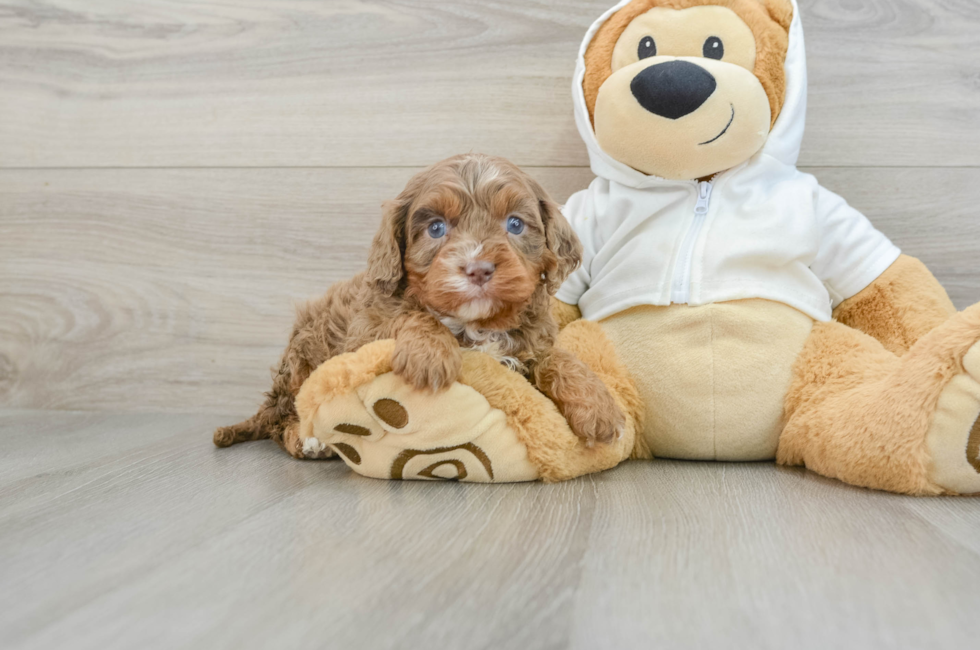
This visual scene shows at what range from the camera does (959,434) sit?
106cm

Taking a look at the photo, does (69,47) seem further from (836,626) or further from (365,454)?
(836,626)

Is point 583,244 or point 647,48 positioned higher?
point 647,48

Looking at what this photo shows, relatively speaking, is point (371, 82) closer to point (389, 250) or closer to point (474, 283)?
point (389, 250)

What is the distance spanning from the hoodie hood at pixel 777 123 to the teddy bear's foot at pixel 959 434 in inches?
21.4

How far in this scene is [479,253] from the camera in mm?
1073

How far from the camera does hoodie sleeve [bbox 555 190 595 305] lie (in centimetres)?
150

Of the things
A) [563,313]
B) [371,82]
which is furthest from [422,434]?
[371,82]

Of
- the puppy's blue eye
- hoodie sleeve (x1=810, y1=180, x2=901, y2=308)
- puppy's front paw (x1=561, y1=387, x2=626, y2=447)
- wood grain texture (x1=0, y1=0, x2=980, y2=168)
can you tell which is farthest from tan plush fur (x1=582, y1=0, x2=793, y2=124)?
puppy's front paw (x1=561, y1=387, x2=626, y2=447)

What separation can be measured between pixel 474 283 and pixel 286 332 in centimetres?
101

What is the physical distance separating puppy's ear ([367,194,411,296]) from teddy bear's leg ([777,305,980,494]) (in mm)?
761

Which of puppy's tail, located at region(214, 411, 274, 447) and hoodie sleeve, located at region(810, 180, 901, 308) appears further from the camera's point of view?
puppy's tail, located at region(214, 411, 274, 447)

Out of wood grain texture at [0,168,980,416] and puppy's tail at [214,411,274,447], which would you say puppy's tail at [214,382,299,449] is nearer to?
puppy's tail at [214,411,274,447]

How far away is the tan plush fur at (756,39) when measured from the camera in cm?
138

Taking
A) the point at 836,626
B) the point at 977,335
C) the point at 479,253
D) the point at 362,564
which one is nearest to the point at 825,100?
the point at 977,335
